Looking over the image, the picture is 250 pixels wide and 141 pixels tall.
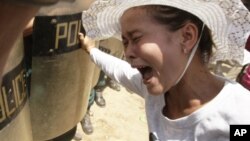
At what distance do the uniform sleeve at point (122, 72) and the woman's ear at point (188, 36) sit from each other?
461mm

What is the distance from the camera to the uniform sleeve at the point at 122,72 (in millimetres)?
1902

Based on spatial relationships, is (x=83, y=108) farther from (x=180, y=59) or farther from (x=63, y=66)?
(x=180, y=59)

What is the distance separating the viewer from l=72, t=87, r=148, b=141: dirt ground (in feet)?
11.8

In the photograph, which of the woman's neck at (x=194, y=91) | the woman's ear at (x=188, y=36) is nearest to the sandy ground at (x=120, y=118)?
the woman's neck at (x=194, y=91)

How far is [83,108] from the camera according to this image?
290 cm

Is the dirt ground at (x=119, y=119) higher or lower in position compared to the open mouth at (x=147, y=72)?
lower

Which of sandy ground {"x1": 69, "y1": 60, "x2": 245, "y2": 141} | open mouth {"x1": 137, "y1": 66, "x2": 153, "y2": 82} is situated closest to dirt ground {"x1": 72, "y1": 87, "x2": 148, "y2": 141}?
sandy ground {"x1": 69, "y1": 60, "x2": 245, "y2": 141}

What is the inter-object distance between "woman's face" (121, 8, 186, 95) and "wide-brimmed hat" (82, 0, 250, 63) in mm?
75

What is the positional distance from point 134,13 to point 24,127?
87 cm

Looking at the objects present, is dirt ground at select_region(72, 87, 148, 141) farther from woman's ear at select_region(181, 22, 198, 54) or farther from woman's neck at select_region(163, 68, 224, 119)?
woman's ear at select_region(181, 22, 198, 54)

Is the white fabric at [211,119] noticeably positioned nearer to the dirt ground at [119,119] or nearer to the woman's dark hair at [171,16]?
the woman's dark hair at [171,16]

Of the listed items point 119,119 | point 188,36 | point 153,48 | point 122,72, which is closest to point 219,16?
point 188,36

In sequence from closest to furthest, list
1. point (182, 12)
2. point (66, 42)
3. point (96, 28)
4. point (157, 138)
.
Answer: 1. point (182, 12)
2. point (157, 138)
3. point (96, 28)
4. point (66, 42)

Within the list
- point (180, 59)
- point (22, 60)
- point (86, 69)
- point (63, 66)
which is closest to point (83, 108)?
point (86, 69)
